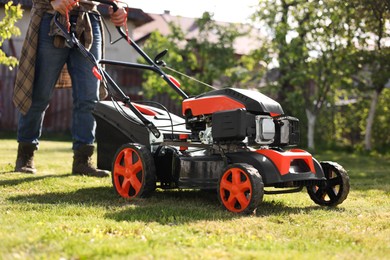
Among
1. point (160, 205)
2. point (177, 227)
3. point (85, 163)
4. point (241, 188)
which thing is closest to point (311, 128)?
point (85, 163)

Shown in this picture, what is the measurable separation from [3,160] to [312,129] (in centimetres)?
819

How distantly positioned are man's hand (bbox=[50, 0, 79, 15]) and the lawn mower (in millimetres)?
552

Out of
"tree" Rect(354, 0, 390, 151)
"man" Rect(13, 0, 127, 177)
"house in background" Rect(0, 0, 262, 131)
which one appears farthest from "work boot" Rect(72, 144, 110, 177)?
"house in background" Rect(0, 0, 262, 131)

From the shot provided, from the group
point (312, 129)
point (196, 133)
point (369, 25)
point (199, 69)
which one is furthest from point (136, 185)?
point (199, 69)

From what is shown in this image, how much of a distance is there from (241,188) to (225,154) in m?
0.36

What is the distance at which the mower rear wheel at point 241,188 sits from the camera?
335 centimetres

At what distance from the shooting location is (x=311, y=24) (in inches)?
521

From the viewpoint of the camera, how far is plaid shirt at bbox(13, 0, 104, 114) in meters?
5.02

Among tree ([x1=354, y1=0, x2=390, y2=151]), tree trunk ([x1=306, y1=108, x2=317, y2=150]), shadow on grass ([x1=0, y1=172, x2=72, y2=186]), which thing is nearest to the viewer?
shadow on grass ([x1=0, y1=172, x2=72, y2=186])

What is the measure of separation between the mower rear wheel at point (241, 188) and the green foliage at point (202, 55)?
39.4ft

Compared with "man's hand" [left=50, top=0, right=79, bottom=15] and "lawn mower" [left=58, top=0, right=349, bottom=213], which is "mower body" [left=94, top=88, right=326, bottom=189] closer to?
"lawn mower" [left=58, top=0, right=349, bottom=213]

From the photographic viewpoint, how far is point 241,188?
3443mm

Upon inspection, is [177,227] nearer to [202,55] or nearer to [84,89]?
[84,89]

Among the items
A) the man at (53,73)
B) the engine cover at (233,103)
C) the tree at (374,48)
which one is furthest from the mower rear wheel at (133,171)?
the tree at (374,48)
